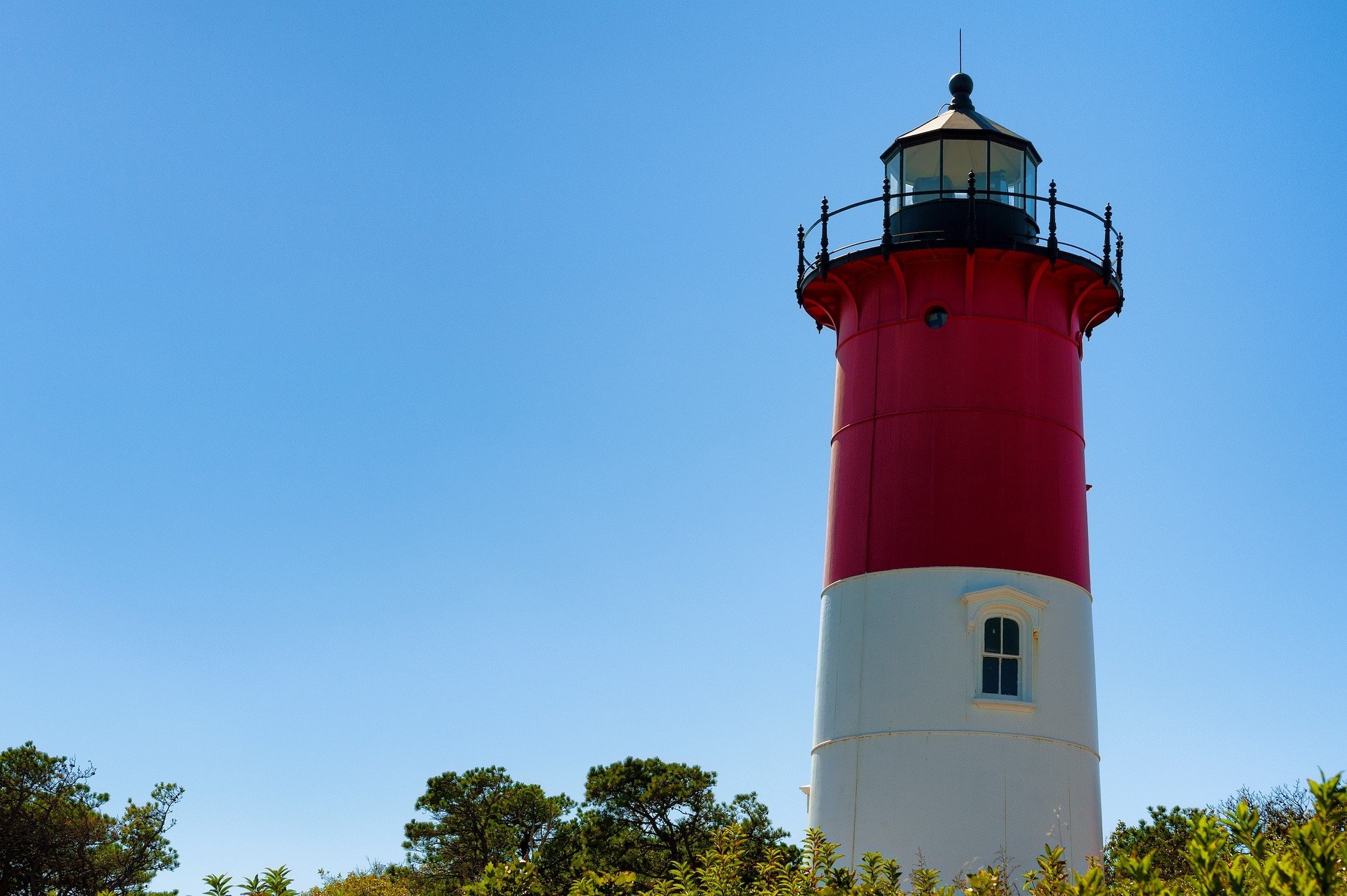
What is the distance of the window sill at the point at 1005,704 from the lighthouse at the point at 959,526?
0.03 meters

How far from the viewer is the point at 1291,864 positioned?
7938 mm

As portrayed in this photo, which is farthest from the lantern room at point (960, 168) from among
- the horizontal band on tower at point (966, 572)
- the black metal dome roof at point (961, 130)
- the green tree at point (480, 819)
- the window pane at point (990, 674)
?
the green tree at point (480, 819)

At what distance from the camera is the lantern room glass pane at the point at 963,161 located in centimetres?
2042

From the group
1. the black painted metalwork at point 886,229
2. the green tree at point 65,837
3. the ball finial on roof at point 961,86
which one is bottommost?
the green tree at point 65,837

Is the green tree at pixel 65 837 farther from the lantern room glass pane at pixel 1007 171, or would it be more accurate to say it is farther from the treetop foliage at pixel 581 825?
the lantern room glass pane at pixel 1007 171

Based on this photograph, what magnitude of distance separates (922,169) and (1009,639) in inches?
258

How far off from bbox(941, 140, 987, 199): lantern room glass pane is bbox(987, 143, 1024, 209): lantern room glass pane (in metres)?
0.14

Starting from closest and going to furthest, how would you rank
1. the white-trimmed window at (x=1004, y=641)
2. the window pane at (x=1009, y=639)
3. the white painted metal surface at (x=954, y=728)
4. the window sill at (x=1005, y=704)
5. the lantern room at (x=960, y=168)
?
the white painted metal surface at (x=954, y=728), the window sill at (x=1005, y=704), the white-trimmed window at (x=1004, y=641), the window pane at (x=1009, y=639), the lantern room at (x=960, y=168)

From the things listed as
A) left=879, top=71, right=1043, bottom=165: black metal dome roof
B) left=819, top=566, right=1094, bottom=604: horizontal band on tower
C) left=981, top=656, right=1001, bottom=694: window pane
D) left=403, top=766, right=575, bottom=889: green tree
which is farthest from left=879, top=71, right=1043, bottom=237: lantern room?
left=403, top=766, right=575, bottom=889: green tree

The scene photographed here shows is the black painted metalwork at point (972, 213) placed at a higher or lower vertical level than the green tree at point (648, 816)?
higher

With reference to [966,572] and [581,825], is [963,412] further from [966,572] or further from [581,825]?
[581,825]

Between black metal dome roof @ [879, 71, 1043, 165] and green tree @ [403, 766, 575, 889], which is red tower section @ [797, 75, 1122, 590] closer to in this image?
black metal dome roof @ [879, 71, 1043, 165]

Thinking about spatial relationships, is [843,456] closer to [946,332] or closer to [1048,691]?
[946,332]

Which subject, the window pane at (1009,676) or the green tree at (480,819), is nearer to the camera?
the window pane at (1009,676)
